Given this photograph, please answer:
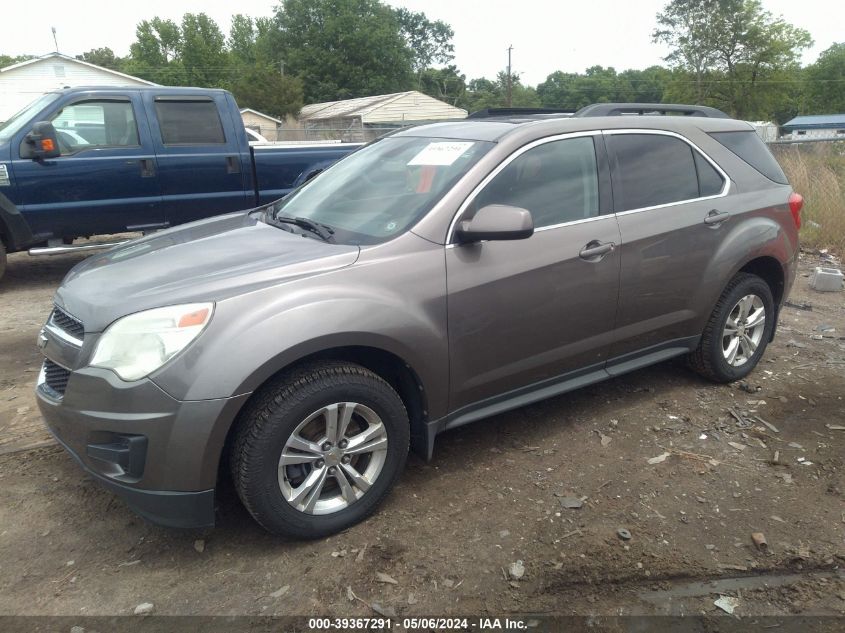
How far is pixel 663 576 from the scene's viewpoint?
258 centimetres

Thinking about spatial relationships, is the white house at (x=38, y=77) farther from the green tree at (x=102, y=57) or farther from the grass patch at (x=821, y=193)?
the green tree at (x=102, y=57)

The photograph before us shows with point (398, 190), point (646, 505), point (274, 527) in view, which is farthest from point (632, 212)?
point (274, 527)

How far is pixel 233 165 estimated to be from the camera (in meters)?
7.50

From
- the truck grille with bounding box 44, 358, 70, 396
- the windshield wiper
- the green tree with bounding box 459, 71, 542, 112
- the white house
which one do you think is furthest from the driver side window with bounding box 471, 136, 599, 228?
the green tree with bounding box 459, 71, 542, 112

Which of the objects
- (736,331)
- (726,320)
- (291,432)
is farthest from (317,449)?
(736,331)

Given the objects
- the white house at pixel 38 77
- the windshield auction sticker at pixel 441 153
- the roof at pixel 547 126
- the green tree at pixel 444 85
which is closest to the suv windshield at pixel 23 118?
the roof at pixel 547 126

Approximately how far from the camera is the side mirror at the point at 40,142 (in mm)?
6379

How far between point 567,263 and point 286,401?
162 centimetres

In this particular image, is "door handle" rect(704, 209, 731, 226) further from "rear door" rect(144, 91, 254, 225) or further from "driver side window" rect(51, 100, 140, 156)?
"driver side window" rect(51, 100, 140, 156)

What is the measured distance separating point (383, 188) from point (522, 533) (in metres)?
1.87

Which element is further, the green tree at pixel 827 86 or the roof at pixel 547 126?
the green tree at pixel 827 86

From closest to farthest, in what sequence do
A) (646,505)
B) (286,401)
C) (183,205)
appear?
(286,401)
(646,505)
(183,205)

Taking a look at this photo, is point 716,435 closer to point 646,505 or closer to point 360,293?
point 646,505

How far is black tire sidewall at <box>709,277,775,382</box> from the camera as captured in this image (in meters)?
4.12
